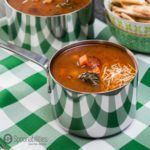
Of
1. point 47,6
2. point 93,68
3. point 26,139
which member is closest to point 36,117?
point 26,139

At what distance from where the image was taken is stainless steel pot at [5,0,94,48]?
107 centimetres

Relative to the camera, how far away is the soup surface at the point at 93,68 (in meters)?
0.85

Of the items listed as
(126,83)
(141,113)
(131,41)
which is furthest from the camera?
(131,41)

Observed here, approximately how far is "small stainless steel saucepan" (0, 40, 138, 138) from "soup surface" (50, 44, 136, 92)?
25 millimetres

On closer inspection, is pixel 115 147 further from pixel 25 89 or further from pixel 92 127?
pixel 25 89

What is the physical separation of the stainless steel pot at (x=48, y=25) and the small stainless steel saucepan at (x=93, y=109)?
200mm

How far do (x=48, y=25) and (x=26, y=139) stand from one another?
327 mm

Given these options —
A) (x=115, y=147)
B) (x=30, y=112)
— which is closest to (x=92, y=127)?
(x=115, y=147)

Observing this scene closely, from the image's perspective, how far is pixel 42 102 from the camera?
976 millimetres

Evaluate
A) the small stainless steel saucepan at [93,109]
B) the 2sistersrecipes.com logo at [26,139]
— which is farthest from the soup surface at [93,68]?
the 2sistersrecipes.com logo at [26,139]

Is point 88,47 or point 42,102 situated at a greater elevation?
point 88,47

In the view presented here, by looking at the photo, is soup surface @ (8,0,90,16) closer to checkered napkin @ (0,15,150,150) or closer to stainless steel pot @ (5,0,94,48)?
stainless steel pot @ (5,0,94,48)

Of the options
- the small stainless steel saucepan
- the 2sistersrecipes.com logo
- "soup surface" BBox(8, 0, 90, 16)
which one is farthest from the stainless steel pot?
the 2sistersrecipes.com logo

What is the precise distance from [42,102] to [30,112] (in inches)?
1.7
